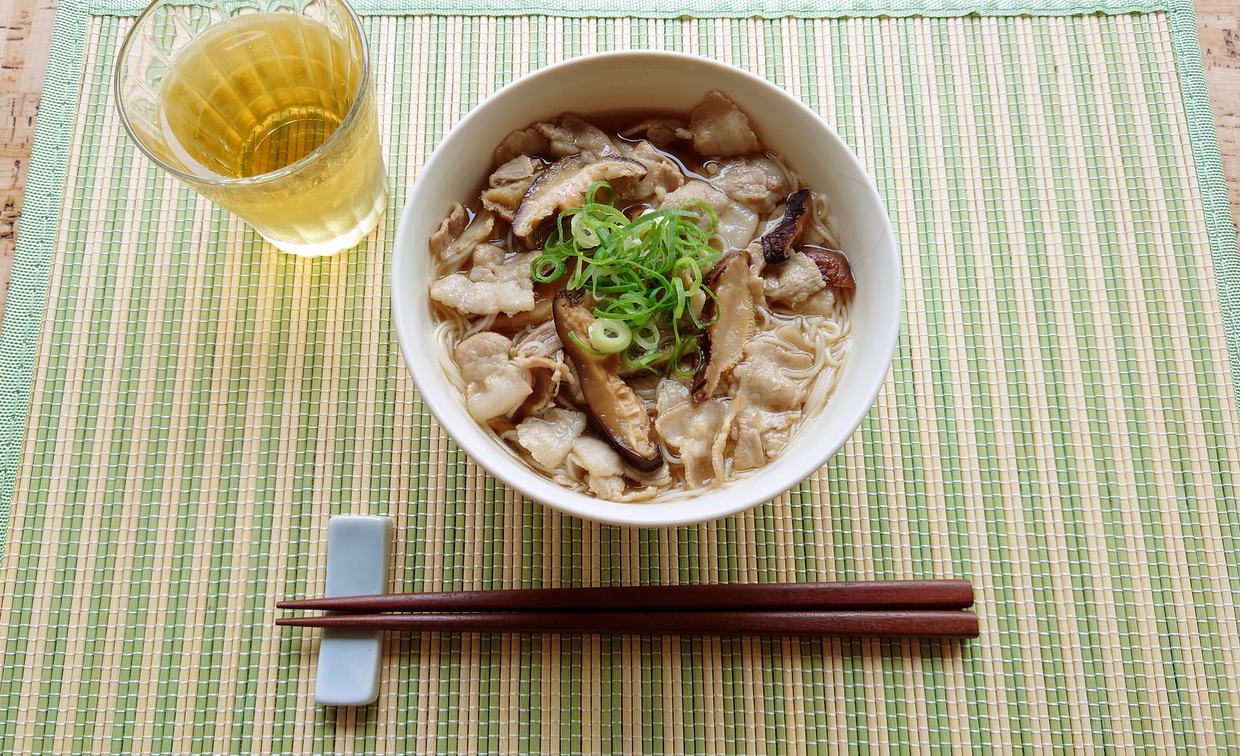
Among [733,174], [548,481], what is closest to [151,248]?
[548,481]

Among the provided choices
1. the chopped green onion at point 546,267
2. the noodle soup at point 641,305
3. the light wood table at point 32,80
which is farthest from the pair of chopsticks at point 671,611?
the light wood table at point 32,80

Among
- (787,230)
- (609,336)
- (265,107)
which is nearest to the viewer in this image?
(609,336)

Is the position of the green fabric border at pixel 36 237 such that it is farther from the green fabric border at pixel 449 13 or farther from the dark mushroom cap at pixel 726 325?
the dark mushroom cap at pixel 726 325

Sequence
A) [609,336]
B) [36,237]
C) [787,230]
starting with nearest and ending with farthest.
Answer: [609,336] → [787,230] → [36,237]

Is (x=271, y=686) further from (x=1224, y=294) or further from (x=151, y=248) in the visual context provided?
(x=1224, y=294)

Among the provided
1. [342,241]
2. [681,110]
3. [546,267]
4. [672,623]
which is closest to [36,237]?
[342,241]

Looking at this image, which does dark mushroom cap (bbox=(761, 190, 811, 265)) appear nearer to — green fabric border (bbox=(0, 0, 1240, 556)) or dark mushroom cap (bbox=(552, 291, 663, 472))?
dark mushroom cap (bbox=(552, 291, 663, 472))

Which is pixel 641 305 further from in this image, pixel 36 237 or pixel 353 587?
pixel 36 237
